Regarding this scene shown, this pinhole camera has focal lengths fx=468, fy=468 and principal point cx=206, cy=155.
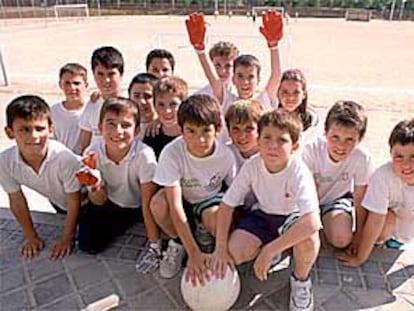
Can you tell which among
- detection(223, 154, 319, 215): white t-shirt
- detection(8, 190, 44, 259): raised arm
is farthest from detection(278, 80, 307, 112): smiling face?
detection(8, 190, 44, 259): raised arm

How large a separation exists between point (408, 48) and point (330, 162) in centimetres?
2491

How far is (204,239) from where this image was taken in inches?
126

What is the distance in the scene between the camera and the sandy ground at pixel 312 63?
1028 cm

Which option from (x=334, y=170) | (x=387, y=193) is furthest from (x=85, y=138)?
(x=387, y=193)

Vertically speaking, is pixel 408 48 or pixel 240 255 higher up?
pixel 240 255

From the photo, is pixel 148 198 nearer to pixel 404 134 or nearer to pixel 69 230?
pixel 69 230

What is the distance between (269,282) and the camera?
299 cm

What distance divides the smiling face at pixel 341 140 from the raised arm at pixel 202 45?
1153 millimetres

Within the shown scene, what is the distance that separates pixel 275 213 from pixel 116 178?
114 cm

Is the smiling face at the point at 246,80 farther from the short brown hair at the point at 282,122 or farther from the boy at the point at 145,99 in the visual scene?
the short brown hair at the point at 282,122

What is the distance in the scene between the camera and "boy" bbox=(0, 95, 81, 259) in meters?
3.06

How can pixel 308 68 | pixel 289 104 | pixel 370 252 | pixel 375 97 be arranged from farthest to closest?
pixel 308 68 < pixel 375 97 < pixel 289 104 < pixel 370 252

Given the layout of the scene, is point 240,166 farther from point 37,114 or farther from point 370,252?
point 37,114

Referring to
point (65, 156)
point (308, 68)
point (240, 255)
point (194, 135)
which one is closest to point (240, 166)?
point (194, 135)
